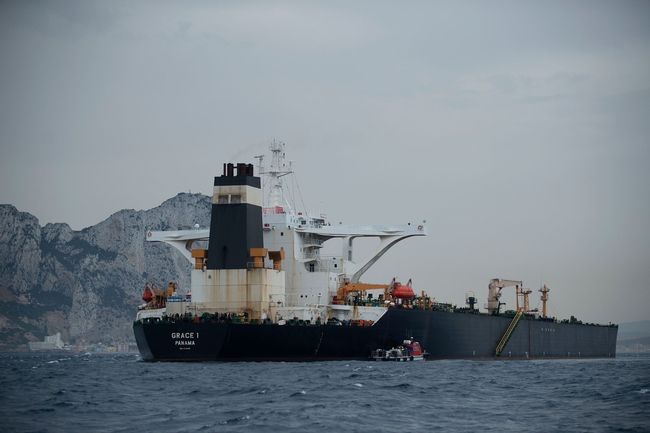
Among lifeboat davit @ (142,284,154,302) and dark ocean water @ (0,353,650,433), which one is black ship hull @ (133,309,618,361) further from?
lifeboat davit @ (142,284,154,302)

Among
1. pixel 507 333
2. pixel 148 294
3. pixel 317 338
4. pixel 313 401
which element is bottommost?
pixel 313 401

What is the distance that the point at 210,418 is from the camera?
3716 cm

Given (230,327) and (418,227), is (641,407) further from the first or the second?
(418,227)

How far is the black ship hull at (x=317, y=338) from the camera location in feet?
208

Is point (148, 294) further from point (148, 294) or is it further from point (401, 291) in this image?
point (401, 291)

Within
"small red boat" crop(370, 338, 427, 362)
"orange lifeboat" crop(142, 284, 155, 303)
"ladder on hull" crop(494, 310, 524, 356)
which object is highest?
"orange lifeboat" crop(142, 284, 155, 303)

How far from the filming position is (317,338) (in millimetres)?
66625

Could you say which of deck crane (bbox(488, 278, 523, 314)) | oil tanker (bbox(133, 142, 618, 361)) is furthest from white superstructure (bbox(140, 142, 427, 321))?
deck crane (bbox(488, 278, 523, 314))

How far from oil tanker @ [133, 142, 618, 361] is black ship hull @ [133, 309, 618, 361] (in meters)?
0.06

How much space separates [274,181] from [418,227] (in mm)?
10328

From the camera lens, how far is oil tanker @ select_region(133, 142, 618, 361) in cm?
6438

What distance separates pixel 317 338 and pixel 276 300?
364 centimetres

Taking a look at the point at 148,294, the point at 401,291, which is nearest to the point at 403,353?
the point at 401,291

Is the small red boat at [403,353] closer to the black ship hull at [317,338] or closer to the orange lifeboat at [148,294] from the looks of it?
the black ship hull at [317,338]
